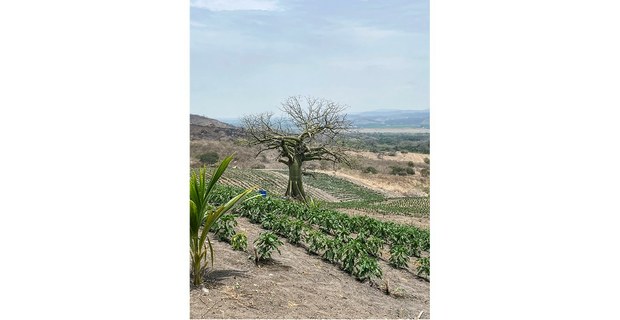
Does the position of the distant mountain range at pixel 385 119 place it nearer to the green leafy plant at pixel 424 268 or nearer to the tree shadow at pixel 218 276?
the green leafy plant at pixel 424 268

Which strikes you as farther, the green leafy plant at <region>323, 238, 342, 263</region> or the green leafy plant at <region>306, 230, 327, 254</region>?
the green leafy plant at <region>306, 230, 327, 254</region>

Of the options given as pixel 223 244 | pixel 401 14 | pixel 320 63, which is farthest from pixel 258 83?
pixel 223 244

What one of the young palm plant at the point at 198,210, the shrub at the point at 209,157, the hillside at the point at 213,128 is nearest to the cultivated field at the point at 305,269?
the young palm plant at the point at 198,210

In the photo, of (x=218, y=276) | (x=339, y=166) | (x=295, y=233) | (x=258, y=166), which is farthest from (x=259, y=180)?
(x=218, y=276)

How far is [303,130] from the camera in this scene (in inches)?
428

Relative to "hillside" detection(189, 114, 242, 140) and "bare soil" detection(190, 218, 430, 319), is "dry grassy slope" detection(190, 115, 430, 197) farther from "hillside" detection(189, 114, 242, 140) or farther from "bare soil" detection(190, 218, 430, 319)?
"bare soil" detection(190, 218, 430, 319)

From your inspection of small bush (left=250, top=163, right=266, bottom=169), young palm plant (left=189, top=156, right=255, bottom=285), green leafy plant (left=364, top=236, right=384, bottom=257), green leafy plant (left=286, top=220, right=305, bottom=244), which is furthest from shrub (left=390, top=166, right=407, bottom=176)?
young palm plant (left=189, top=156, right=255, bottom=285)

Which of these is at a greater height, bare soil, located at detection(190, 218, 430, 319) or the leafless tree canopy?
the leafless tree canopy

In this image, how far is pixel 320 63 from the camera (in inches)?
370

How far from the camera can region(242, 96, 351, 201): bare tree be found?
35.1 ft

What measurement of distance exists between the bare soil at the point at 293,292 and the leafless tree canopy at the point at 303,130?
268 inches

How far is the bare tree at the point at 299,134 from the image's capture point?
10.7 meters
